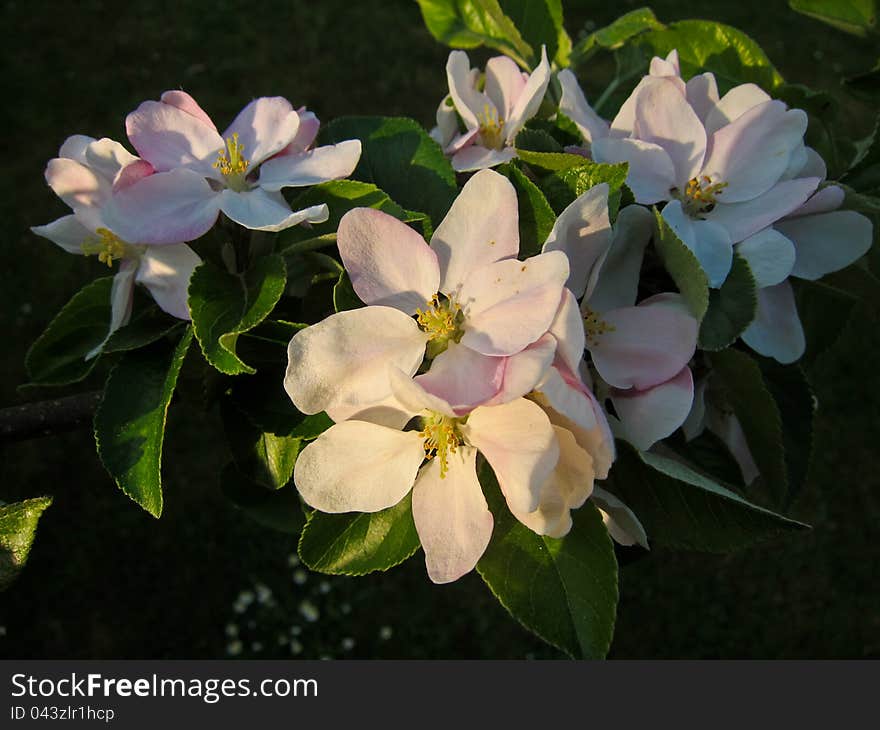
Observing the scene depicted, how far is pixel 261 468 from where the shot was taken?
2.44 feet

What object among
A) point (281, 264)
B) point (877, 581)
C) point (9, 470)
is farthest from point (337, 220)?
point (877, 581)

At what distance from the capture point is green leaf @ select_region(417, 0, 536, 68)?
0.96 metres

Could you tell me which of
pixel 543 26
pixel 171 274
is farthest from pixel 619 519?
pixel 543 26

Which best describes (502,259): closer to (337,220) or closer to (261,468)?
(337,220)

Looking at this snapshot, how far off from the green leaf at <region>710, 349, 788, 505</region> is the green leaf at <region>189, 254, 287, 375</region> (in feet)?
1.18

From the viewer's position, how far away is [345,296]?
25.8 inches

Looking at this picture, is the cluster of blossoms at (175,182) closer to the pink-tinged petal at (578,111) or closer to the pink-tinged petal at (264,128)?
the pink-tinged petal at (264,128)

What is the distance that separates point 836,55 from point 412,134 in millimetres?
3039

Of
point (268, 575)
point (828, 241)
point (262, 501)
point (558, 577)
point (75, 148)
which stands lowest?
point (268, 575)

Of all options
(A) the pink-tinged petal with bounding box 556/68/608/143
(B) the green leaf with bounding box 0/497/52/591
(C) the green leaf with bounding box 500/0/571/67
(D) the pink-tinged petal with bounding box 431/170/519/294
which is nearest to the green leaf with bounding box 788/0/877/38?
(C) the green leaf with bounding box 500/0/571/67

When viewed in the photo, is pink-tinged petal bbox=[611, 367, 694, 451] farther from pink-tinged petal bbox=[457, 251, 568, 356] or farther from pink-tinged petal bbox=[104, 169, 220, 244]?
pink-tinged petal bbox=[104, 169, 220, 244]

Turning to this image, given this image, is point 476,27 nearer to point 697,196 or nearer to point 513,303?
point 697,196

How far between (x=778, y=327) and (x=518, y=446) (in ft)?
1.06

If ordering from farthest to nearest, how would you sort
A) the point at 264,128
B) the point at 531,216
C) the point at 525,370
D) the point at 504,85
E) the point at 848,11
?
1. the point at 848,11
2. the point at 504,85
3. the point at 264,128
4. the point at 531,216
5. the point at 525,370
